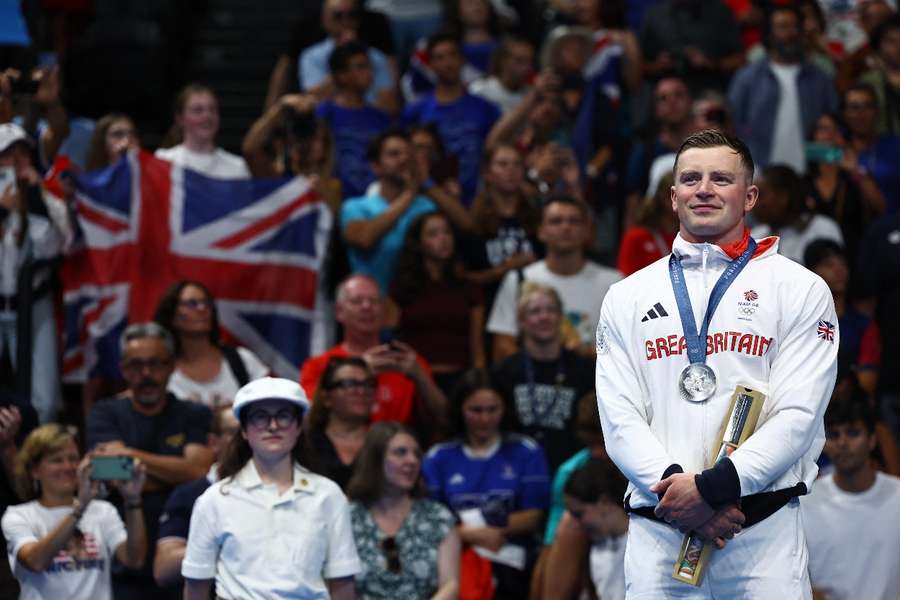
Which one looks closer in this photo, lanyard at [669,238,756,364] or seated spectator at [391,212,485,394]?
lanyard at [669,238,756,364]

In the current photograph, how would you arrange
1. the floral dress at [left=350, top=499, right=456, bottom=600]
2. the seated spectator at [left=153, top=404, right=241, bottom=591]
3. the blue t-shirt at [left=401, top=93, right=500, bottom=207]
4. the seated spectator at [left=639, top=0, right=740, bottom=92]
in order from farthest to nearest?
the seated spectator at [left=639, top=0, right=740, bottom=92] → the blue t-shirt at [left=401, top=93, right=500, bottom=207] → the floral dress at [left=350, top=499, right=456, bottom=600] → the seated spectator at [left=153, top=404, right=241, bottom=591]

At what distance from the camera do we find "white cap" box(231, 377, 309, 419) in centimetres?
678

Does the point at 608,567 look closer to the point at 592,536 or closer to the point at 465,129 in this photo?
the point at 592,536

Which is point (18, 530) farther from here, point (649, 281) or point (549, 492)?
point (649, 281)

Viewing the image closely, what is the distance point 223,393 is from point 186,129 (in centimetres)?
236

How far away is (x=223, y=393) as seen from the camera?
9.20 meters

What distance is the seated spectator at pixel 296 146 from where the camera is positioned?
10.9 meters

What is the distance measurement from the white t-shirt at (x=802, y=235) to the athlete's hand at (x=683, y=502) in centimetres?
554

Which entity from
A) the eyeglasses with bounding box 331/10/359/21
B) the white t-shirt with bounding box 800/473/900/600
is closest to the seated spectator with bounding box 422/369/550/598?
the white t-shirt with bounding box 800/473/900/600

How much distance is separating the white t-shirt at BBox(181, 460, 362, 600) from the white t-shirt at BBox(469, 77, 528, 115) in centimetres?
624

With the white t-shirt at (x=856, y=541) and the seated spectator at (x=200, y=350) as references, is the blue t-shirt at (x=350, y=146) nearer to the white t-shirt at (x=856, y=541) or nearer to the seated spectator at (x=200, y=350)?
the seated spectator at (x=200, y=350)

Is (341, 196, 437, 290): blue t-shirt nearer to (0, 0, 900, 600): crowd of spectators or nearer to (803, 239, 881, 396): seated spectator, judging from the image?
(0, 0, 900, 600): crowd of spectators

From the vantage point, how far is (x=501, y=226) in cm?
1078

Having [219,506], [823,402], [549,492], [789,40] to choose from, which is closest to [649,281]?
[823,402]
